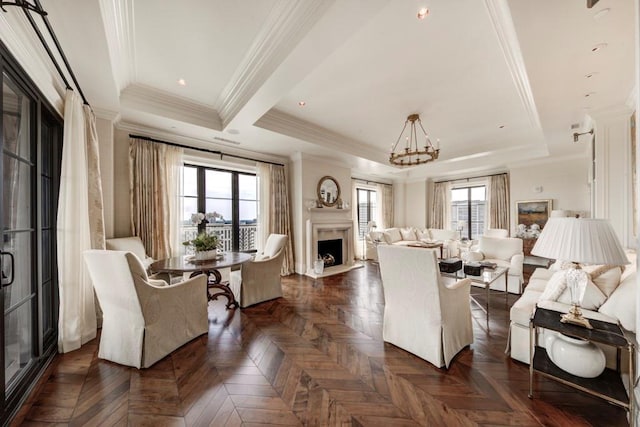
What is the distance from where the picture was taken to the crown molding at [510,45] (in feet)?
5.73

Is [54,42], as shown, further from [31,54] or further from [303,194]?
[303,194]

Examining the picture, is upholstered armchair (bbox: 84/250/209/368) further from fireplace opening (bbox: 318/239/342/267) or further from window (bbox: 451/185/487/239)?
window (bbox: 451/185/487/239)

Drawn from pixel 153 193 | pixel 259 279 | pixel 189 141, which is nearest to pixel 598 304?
pixel 259 279

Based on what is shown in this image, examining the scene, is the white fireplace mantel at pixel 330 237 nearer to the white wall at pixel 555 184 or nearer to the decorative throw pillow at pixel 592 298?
the decorative throw pillow at pixel 592 298

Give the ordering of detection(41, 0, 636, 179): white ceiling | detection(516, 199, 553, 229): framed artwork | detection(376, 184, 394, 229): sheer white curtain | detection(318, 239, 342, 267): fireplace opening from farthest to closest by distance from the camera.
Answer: detection(376, 184, 394, 229): sheer white curtain
detection(516, 199, 553, 229): framed artwork
detection(318, 239, 342, 267): fireplace opening
detection(41, 0, 636, 179): white ceiling

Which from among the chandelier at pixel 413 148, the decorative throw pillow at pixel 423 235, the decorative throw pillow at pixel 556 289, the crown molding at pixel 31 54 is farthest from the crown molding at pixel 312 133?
the decorative throw pillow at pixel 556 289

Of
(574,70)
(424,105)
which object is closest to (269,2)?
(424,105)

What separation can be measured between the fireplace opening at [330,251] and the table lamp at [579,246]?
Result: 13.8 ft

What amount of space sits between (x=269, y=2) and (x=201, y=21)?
0.62m

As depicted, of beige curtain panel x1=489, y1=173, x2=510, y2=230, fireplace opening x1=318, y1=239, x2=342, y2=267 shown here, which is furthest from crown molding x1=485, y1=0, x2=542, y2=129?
fireplace opening x1=318, y1=239, x2=342, y2=267

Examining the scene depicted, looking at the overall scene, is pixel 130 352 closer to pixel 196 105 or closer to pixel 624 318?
pixel 196 105

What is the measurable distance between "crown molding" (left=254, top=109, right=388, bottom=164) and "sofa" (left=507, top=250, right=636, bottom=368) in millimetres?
3641

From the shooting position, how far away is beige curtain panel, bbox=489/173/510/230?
6.55 meters

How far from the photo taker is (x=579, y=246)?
58.2 inches
